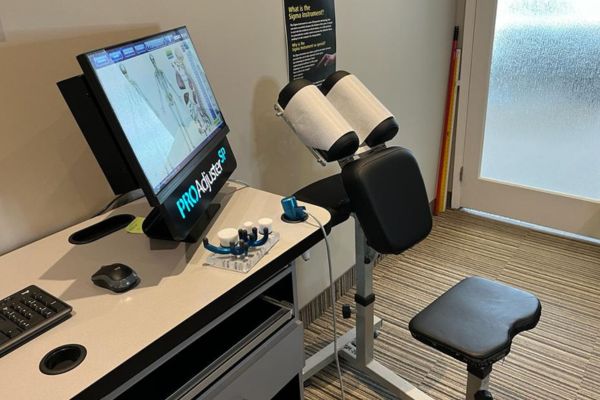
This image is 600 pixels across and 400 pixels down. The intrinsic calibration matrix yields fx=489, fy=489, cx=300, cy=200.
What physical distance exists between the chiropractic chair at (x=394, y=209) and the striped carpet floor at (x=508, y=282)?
0.56m

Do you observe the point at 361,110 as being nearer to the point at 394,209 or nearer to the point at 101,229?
the point at 394,209

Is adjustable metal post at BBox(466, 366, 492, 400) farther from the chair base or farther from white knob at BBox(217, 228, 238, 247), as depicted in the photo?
white knob at BBox(217, 228, 238, 247)

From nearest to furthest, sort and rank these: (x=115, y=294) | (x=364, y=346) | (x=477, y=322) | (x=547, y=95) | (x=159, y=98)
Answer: (x=115, y=294)
(x=159, y=98)
(x=477, y=322)
(x=364, y=346)
(x=547, y=95)

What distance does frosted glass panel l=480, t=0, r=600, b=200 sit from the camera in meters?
2.53

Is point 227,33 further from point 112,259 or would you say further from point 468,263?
point 468,263

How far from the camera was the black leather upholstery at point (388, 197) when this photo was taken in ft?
4.50

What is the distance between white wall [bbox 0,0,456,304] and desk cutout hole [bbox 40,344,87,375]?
489 mm

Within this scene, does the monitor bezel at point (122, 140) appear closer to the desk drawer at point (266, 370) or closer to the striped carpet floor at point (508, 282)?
the desk drawer at point (266, 370)

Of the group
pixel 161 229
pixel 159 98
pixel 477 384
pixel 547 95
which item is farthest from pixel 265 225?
pixel 547 95

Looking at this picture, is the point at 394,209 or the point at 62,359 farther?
the point at 394,209

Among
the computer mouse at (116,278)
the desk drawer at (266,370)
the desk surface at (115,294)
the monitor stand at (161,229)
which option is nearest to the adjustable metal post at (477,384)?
the desk drawer at (266,370)

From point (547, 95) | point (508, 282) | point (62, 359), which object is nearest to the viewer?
point (62, 359)

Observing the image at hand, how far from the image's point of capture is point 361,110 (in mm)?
1525

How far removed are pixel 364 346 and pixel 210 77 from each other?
44.3 inches
